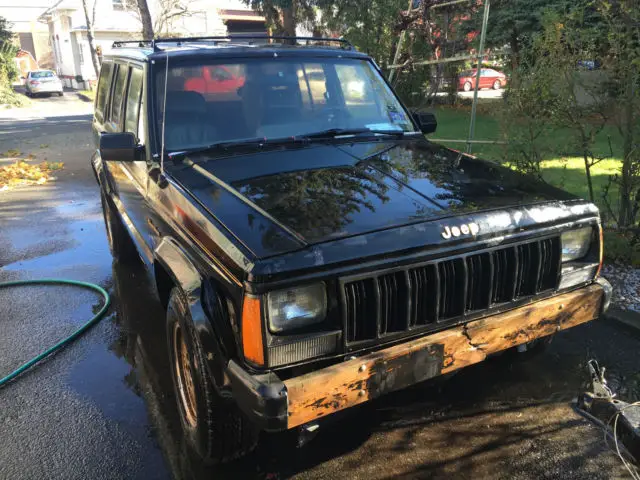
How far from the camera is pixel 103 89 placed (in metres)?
5.57

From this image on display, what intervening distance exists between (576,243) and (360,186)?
124 centimetres

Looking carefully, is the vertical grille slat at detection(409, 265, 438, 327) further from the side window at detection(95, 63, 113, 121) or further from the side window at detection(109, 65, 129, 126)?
the side window at detection(95, 63, 113, 121)

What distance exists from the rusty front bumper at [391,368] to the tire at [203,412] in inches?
12.5

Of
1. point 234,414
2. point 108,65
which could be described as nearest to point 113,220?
point 108,65

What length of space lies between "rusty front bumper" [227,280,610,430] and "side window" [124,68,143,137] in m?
2.25

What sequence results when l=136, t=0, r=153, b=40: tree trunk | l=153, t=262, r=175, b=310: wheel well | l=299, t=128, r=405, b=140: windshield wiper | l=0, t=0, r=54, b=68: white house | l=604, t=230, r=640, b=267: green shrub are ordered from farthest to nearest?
1. l=0, t=0, r=54, b=68: white house
2. l=136, t=0, r=153, b=40: tree trunk
3. l=604, t=230, r=640, b=267: green shrub
4. l=299, t=128, r=405, b=140: windshield wiper
5. l=153, t=262, r=175, b=310: wheel well

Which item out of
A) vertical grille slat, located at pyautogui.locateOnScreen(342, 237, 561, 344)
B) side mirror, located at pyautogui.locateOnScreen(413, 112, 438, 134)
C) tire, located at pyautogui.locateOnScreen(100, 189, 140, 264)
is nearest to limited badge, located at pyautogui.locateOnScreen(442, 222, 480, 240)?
vertical grille slat, located at pyautogui.locateOnScreen(342, 237, 561, 344)

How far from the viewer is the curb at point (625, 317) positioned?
410cm

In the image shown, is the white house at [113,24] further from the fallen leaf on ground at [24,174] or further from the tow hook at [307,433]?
the tow hook at [307,433]

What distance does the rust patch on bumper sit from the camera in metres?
2.22

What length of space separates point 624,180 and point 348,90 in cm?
280

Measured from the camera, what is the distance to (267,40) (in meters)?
4.54

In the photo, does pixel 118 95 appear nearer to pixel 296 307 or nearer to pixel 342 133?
pixel 342 133

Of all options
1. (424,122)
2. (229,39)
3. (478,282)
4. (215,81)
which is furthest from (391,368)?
(229,39)
